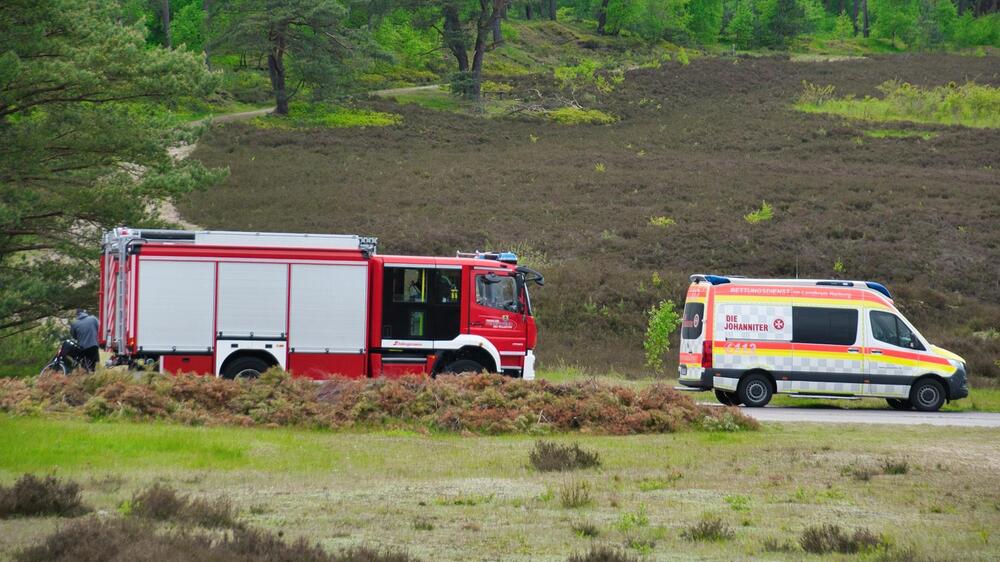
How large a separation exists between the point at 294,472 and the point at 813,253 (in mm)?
32273

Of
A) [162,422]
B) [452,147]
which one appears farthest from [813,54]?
[162,422]

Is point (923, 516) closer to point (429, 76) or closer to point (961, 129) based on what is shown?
point (961, 129)

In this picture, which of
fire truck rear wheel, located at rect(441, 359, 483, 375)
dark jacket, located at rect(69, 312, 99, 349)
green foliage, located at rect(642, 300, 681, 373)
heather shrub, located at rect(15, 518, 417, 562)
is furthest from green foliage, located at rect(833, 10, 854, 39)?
heather shrub, located at rect(15, 518, 417, 562)

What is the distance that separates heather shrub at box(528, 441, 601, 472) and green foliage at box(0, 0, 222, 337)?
1540cm

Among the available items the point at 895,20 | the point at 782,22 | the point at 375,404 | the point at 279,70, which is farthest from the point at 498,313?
the point at 895,20

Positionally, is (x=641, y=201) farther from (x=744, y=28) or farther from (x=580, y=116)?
(x=744, y=28)

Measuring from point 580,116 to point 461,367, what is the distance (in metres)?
49.9

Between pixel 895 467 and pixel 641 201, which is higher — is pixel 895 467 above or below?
below

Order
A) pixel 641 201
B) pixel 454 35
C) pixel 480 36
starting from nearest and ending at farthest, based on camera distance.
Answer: pixel 641 201 < pixel 480 36 < pixel 454 35

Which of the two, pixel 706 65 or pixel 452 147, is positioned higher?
pixel 706 65

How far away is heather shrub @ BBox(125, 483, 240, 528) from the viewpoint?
9.71 metres

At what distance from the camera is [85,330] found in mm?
21578

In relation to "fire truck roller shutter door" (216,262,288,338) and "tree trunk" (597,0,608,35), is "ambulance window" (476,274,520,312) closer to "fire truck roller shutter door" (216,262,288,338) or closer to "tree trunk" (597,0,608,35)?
"fire truck roller shutter door" (216,262,288,338)

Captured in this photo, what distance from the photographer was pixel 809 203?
4841cm
